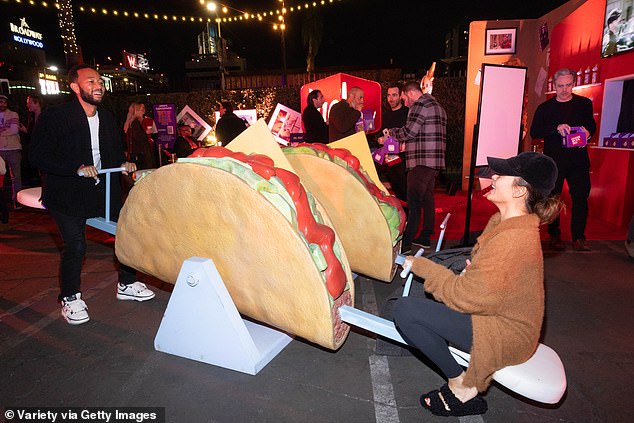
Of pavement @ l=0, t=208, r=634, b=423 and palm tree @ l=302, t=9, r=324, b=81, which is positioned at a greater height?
palm tree @ l=302, t=9, r=324, b=81

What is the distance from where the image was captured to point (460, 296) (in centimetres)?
184

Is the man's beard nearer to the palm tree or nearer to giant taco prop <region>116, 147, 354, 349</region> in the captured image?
giant taco prop <region>116, 147, 354, 349</region>

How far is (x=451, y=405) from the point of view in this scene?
2137 mm

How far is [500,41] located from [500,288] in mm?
7854

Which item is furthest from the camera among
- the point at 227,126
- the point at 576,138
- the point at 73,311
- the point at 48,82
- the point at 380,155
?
the point at 48,82

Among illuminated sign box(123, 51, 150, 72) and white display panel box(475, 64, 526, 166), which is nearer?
white display panel box(475, 64, 526, 166)

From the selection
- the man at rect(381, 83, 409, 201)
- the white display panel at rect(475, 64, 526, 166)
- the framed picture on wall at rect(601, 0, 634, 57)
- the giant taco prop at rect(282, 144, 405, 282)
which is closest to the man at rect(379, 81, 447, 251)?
the white display panel at rect(475, 64, 526, 166)

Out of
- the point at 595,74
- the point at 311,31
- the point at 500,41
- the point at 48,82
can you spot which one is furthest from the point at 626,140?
the point at 48,82

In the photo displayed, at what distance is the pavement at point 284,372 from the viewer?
7.27 feet

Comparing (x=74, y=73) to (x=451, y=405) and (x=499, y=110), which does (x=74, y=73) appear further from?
(x=499, y=110)

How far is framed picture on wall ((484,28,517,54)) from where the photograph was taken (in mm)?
8031

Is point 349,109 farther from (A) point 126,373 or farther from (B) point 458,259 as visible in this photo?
(A) point 126,373

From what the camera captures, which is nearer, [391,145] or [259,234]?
[259,234]

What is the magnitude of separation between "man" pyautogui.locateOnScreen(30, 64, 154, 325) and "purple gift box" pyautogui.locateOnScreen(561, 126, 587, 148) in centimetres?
431
